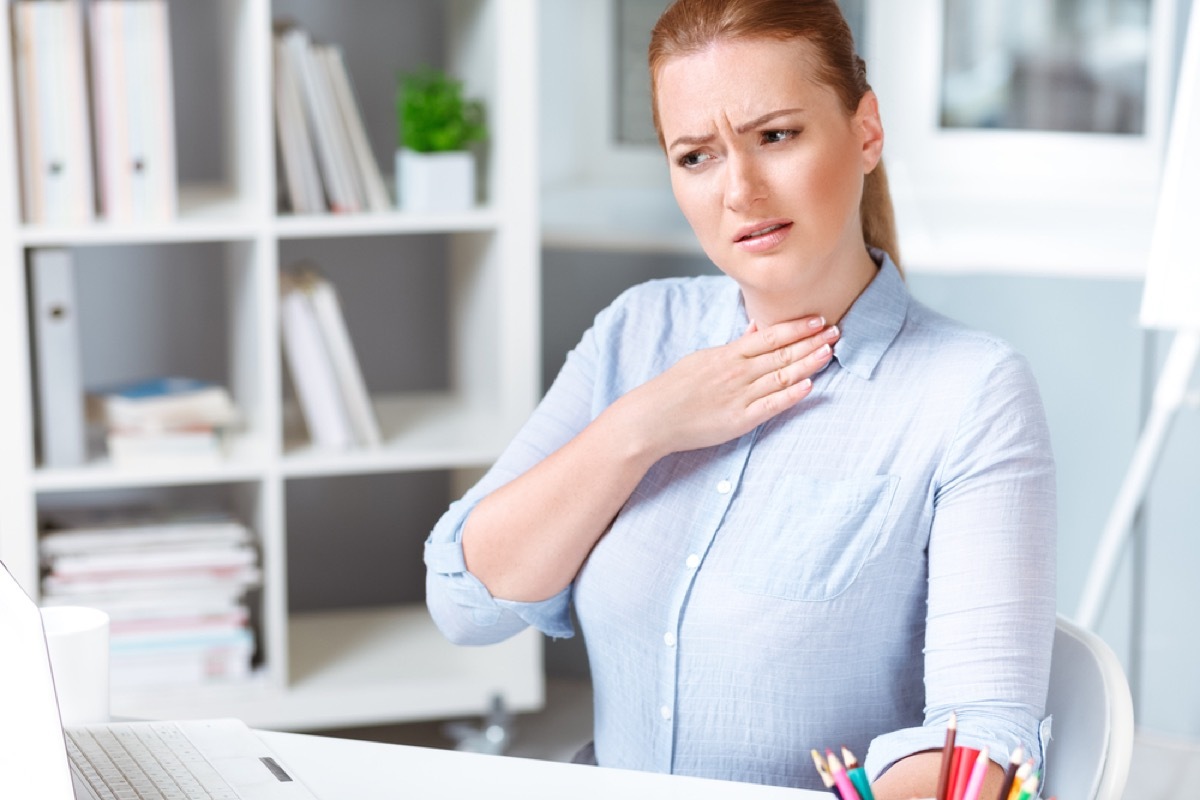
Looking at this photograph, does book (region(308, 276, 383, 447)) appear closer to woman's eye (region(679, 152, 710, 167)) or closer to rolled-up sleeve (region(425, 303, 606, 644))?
rolled-up sleeve (region(425, 303, 606, 644))

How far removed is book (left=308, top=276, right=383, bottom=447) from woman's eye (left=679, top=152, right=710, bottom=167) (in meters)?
1.18

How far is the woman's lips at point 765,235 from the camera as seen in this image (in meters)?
1.22

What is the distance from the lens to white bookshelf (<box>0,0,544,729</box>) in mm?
2205

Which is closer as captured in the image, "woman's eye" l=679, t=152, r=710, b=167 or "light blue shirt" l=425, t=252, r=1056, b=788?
A: "light blue shirt" l=425, t=252, r=1056, b=788

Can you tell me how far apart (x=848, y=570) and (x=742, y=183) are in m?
0.33

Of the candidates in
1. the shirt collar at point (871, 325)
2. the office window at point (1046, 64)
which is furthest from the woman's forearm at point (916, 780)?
the office window at point (1046, 64)

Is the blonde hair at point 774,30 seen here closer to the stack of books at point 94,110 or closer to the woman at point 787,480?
the woman at point 787,480

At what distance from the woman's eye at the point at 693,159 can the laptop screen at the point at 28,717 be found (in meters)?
0.64

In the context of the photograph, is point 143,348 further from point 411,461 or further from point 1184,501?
point 1184,501

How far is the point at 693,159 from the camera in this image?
1.27 meters

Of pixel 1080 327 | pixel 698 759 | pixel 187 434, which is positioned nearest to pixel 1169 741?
pixel 1080 327

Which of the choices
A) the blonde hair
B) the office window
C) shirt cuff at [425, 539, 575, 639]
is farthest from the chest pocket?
the office window

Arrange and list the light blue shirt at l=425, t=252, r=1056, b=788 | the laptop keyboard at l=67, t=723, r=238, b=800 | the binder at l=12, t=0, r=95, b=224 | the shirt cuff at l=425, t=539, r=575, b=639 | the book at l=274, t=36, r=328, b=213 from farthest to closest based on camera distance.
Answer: the book at l=274, t=36, r=328, b=213
the binder at l=12, t=0, r=95, b=224
the shirt cuff at l=425, t=539, r=575, b=639
the light blue shirt at l=425, t=252, r=1056, b=788
the laptop keyboard at l=67, t=723, r=238, b=800

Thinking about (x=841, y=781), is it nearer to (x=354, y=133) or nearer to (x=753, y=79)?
(x=753, y=79)
